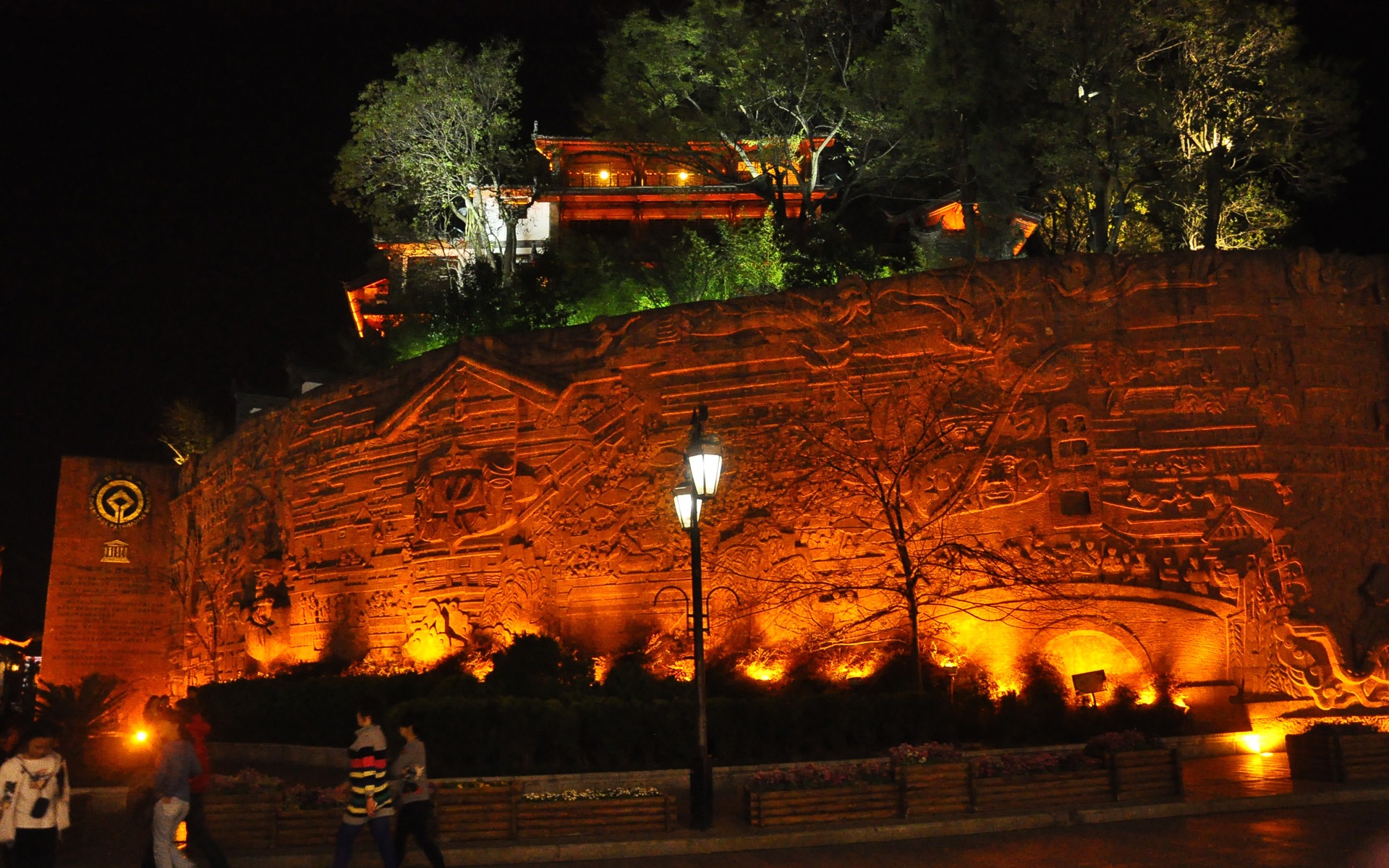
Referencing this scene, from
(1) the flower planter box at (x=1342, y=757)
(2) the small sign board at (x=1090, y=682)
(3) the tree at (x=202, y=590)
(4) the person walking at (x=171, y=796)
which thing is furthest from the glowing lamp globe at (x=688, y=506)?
(3) the tree at (x=202, y=590)

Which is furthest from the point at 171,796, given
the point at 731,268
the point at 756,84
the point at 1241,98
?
the point at 756,84

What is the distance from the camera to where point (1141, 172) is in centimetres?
2364

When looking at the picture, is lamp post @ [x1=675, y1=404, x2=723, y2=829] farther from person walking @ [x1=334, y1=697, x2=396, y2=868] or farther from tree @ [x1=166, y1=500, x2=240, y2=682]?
tree @ [x1=166, y1=500, x2=240, y2=682]

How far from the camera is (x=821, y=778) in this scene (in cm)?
1032

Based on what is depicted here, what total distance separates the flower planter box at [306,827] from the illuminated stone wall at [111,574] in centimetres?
2062

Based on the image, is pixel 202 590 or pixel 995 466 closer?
pixel 995 466

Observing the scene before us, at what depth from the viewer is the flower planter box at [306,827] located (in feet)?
31.2

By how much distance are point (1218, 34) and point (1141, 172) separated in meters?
4.06

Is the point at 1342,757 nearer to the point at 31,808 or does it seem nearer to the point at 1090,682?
the point at 1090,682

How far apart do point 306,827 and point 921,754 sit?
5.48m

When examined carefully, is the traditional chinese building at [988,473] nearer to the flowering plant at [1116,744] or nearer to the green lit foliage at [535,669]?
the green lit foliage at [535,669]

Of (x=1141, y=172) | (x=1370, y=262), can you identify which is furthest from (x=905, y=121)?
(x=1370, y=262)

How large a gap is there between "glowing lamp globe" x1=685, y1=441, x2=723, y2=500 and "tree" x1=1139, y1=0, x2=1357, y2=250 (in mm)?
13073

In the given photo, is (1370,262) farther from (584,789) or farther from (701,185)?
(701,185)
